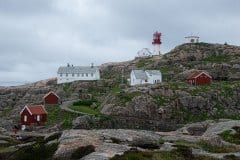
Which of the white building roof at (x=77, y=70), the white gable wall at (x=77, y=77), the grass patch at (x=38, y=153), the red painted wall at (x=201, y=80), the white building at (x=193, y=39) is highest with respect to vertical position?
the white building at (x=193, y=39)

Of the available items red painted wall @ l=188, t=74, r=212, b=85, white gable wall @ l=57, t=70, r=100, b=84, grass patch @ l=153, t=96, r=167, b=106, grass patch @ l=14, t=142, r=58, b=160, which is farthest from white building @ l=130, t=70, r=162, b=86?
grass patch @ l=14, t=142, r=58, b=160

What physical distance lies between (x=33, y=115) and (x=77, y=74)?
60065 mm

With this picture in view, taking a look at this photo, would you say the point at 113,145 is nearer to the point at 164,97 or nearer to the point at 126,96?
the point at 126,96

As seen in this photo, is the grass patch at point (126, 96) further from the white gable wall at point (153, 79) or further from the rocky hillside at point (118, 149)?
the rocky hillside at point (118, 149)

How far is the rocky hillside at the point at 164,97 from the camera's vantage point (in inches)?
3907

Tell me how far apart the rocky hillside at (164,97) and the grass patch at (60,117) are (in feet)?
9.93

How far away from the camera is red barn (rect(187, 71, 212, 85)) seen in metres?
124

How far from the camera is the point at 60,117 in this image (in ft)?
327

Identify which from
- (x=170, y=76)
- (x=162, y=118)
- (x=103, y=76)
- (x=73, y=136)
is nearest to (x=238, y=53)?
(x=170, y=76)

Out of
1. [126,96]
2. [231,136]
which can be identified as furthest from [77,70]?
[231,136]

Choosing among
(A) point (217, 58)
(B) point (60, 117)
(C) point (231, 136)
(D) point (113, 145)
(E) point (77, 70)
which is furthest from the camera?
(E) point (77, 70)

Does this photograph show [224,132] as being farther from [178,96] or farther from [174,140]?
[178,96]

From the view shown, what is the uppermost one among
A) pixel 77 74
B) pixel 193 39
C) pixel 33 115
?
pixel 193 39

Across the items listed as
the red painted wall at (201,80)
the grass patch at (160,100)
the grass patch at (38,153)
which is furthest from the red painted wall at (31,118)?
the grass patch at (38,153)
